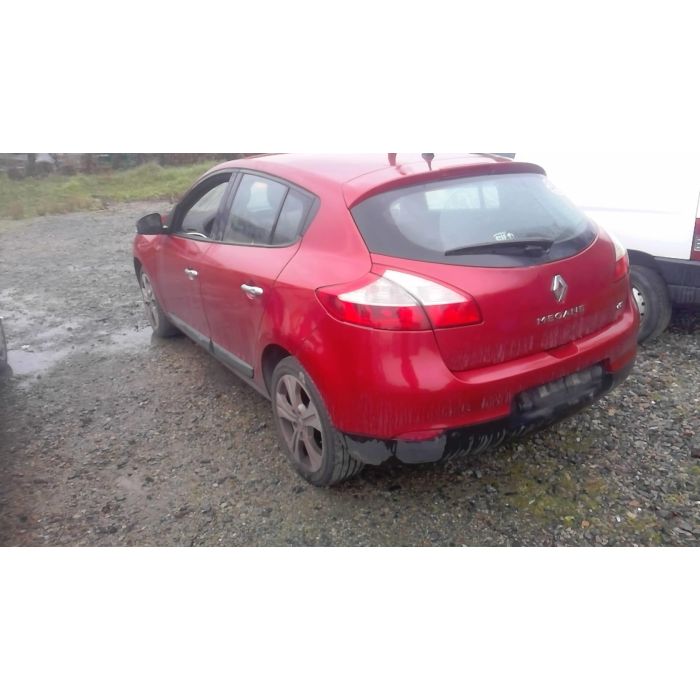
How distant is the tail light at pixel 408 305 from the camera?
1.70m

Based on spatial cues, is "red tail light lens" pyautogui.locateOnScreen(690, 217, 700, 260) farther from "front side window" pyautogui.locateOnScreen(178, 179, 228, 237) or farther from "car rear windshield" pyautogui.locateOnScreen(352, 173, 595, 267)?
"front side window" pyautogui.locateOnScreen(178, 179, 228, 237)

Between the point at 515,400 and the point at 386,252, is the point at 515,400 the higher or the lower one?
the lower one

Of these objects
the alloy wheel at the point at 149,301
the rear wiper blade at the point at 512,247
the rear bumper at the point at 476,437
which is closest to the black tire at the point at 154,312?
the alloy wheel at the point at 149,301

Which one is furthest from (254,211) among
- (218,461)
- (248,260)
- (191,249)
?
(218,461)

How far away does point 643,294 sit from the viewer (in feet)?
10.1

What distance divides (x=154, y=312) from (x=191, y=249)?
0.79 metres

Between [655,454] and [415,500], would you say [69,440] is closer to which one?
[415,500]

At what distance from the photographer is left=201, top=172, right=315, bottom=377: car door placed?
2.18 metres

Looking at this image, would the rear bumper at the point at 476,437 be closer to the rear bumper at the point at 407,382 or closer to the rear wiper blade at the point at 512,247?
the rear bumper at the point at 407,382
